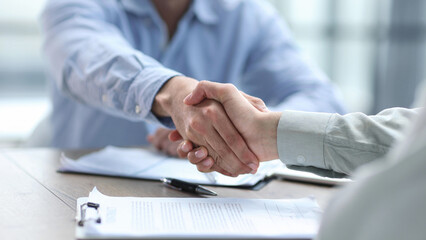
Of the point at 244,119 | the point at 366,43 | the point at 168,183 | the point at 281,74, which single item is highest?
the point at 244,119

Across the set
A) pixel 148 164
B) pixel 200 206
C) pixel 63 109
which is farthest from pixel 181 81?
pixel 63 109

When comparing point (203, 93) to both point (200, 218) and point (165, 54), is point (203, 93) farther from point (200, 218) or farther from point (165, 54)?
point (165, 54)

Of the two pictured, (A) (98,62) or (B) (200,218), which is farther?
(A) (98,62)

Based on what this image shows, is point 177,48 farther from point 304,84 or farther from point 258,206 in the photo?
point 258,206

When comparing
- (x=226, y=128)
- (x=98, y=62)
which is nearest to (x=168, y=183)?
(x=226, y=128)

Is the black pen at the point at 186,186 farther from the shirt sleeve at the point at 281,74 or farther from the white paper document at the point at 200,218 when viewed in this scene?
the shirt sleeve at the point at 281,74

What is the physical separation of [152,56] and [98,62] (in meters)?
A: 0.44

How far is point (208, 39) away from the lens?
5.89 ft

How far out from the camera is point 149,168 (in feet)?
3.68

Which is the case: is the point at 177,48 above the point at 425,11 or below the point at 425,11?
above

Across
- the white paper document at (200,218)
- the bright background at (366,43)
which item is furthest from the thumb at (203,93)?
the bright background at (366,43)

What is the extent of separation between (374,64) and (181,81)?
3.54m

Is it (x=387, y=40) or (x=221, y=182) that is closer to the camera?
(x=221, y=182)

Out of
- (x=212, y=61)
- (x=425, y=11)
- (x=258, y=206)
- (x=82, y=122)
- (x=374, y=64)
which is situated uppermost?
(x=258, y=206)
